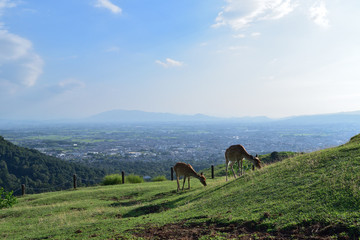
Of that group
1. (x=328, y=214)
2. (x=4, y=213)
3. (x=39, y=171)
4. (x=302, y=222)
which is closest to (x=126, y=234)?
(x=302, y=222)

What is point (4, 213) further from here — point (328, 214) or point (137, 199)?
point (328, 214)

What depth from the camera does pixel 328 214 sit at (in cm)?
625

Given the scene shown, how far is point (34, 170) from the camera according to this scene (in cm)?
5347

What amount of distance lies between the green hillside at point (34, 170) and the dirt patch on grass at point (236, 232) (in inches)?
1744

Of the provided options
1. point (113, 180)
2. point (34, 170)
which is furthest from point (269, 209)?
point (34, 170)

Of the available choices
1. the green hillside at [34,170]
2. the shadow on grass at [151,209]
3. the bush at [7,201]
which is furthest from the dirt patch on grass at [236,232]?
the green hillside at [34,170]

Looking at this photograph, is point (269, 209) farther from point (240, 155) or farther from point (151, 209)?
point (240, 155)

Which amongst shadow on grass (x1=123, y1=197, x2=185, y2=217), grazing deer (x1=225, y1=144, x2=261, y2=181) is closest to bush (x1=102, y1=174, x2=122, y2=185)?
grazing deer (x1=225, y1=144, x2=261, y2=181)

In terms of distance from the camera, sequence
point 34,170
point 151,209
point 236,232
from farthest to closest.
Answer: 1. point 34,170
2. point 151,209
3. point 236,232

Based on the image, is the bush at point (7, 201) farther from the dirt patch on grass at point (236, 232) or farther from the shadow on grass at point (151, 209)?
the dirt patch on grass at point (236, 232)

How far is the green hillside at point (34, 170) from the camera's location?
48938mm

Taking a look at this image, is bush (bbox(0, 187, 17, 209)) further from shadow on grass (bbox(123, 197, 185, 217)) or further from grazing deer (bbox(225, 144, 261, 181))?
grazing deer (bbox(225, 144, 261, 181))

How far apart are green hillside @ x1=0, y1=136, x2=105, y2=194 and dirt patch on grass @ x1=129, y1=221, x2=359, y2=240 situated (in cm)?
4429

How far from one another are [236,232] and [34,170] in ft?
188
